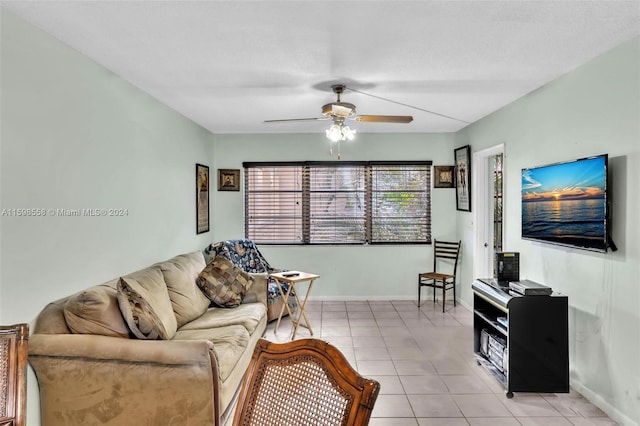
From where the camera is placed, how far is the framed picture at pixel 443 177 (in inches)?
224

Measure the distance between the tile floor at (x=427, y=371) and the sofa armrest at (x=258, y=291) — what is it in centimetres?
46

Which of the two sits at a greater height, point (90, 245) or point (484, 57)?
point (484, 57)

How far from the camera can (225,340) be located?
288 cm

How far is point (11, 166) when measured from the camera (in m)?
2.06

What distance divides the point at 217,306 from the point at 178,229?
1080mm

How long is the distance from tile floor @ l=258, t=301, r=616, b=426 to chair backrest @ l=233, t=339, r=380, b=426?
172 cm

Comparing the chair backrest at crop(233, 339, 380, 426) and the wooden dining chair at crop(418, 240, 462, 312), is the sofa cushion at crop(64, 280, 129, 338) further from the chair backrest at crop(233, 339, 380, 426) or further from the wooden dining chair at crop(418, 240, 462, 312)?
the wooden dining chair at crop(418, 240, 462, 312)

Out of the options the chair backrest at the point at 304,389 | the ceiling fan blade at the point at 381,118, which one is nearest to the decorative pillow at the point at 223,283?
the ceiling fan blade at the point at 381,118

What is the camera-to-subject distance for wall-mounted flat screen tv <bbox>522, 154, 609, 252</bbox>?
2.63 m

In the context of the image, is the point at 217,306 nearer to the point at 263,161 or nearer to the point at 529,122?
the point at 263,161

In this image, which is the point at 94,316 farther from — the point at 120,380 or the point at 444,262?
the point at 444,262

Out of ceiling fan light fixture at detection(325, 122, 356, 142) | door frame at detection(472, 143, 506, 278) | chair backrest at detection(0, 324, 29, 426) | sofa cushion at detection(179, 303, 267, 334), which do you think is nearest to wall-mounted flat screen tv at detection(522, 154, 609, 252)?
door frame at detection(472, 143, 506, 278)

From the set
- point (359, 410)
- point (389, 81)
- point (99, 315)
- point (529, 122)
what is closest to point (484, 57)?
point (389, 81)

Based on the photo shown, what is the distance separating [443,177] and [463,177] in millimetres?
412
